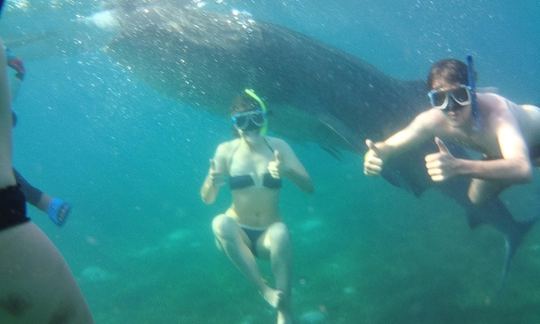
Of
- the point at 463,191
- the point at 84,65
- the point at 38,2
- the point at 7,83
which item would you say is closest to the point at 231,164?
the point at 463,191

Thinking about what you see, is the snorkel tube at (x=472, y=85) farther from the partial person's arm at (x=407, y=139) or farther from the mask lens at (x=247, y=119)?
the mask lens at (x=247, y=119)

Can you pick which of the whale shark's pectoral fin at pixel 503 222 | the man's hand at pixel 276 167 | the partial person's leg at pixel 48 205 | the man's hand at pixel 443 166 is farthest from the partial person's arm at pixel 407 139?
the partial person's leg at pixel 48 205

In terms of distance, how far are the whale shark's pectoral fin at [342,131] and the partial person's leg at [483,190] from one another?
1.94 m

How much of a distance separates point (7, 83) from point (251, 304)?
23.2 ft

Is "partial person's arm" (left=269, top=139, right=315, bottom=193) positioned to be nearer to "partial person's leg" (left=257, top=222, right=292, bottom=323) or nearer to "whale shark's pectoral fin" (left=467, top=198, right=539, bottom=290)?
"partial person's leg" (left=257, top=222, right=292, bottom=323)

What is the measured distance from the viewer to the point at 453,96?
4.40 m

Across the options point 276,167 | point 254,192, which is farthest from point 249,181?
point 276,167

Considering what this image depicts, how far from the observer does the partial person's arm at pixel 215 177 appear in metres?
6.05

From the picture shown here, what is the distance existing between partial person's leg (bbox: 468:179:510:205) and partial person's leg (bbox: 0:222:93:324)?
540 centimetres

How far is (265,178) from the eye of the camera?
240 inches

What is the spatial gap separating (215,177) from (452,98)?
3.19 meters

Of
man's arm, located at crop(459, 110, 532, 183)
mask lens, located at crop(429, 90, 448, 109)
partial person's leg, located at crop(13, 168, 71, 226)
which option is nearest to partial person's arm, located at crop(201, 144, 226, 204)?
partial person's leg, located at crop(13, 168, 71, 226)

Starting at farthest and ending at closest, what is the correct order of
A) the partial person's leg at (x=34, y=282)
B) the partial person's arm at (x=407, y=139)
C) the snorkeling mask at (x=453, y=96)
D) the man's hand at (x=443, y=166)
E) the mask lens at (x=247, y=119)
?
the mask lens at (x=247, y=119)
the partial person's arm at (x=407, y=139)
the snorkeling mask at (x=453, y=96)
the man's hand at (x=443, y=166)
the partial person's leg at (x=34, y=282)

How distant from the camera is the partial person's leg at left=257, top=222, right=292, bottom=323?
546cm
